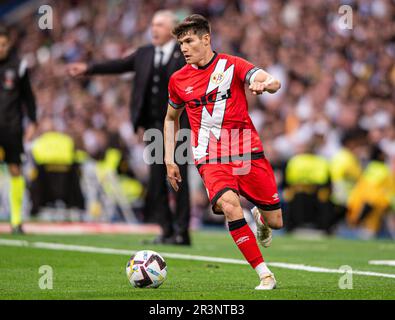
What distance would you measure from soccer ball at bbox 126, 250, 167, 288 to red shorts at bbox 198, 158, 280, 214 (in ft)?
2.17

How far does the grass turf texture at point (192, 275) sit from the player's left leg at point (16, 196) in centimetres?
45

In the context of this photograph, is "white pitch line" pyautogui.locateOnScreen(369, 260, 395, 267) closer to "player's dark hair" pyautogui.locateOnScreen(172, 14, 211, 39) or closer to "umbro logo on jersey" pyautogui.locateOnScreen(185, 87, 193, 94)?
"umbro logo on jersey" pyautogui.locateOnScreen(185, 87, 193, 94)

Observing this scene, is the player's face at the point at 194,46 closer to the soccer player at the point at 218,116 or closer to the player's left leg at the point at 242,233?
the soccer player at the point at 218,116

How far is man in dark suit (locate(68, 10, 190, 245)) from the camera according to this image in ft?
38.7

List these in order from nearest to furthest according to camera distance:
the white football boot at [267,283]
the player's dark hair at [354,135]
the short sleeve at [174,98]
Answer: the white football boot at [267,283] < the short sleeve at [174,98] < the player's dark hair at [354,135]

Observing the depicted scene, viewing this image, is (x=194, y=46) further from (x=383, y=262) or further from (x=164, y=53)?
(x=164, y=53)

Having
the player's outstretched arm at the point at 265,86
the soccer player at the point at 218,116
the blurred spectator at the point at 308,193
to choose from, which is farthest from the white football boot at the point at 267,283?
the blurred spectator at the point at 308,193

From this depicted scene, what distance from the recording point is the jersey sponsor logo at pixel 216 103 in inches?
311

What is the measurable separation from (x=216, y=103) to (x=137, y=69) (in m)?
4.28

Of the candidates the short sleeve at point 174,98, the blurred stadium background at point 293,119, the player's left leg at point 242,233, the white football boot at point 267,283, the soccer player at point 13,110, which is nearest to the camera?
the white football boot at point 267,283

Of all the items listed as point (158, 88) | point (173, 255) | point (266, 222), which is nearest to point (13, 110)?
point (158, 88)

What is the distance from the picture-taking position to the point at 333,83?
18562 millimetres
